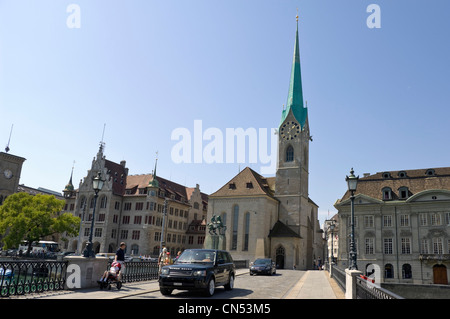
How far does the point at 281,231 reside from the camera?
189ft

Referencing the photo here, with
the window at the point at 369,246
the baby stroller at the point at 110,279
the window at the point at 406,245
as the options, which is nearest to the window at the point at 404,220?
the window at the point at 406,245

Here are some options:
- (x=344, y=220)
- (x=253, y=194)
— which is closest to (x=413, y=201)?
(x=344, y=220)

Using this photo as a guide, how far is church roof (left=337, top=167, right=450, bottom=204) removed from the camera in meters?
52.0

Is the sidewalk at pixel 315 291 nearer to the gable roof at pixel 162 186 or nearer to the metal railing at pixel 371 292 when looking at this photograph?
the metal railing at pixel 371 292

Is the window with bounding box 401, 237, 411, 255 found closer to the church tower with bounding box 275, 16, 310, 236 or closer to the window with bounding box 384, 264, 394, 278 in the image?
the window with bounding box 384, 264, 394, 278

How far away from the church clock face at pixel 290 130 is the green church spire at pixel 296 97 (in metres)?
1.05

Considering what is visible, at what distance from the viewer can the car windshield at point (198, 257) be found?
46.5ft

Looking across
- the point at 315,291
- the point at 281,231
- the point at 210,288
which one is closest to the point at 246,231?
the point at 281,231

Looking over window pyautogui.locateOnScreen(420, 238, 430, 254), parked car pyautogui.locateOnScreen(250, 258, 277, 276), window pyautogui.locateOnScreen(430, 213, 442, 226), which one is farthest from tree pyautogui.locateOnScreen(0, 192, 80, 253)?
window pyautogui.locateOnScreen(430, 213, 442, 226)

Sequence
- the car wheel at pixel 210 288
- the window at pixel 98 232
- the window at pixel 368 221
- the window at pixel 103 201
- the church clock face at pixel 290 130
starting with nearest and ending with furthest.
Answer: the car wheel at pixel 210 288, the window at pixel 368 221, the church clock face at pixel 290 130, the window at pixel 98 232, the window at pixel 103 201

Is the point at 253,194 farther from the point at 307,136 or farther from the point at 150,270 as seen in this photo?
the point at 150,270

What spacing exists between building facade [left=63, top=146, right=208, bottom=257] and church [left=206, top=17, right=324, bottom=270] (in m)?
12.3
